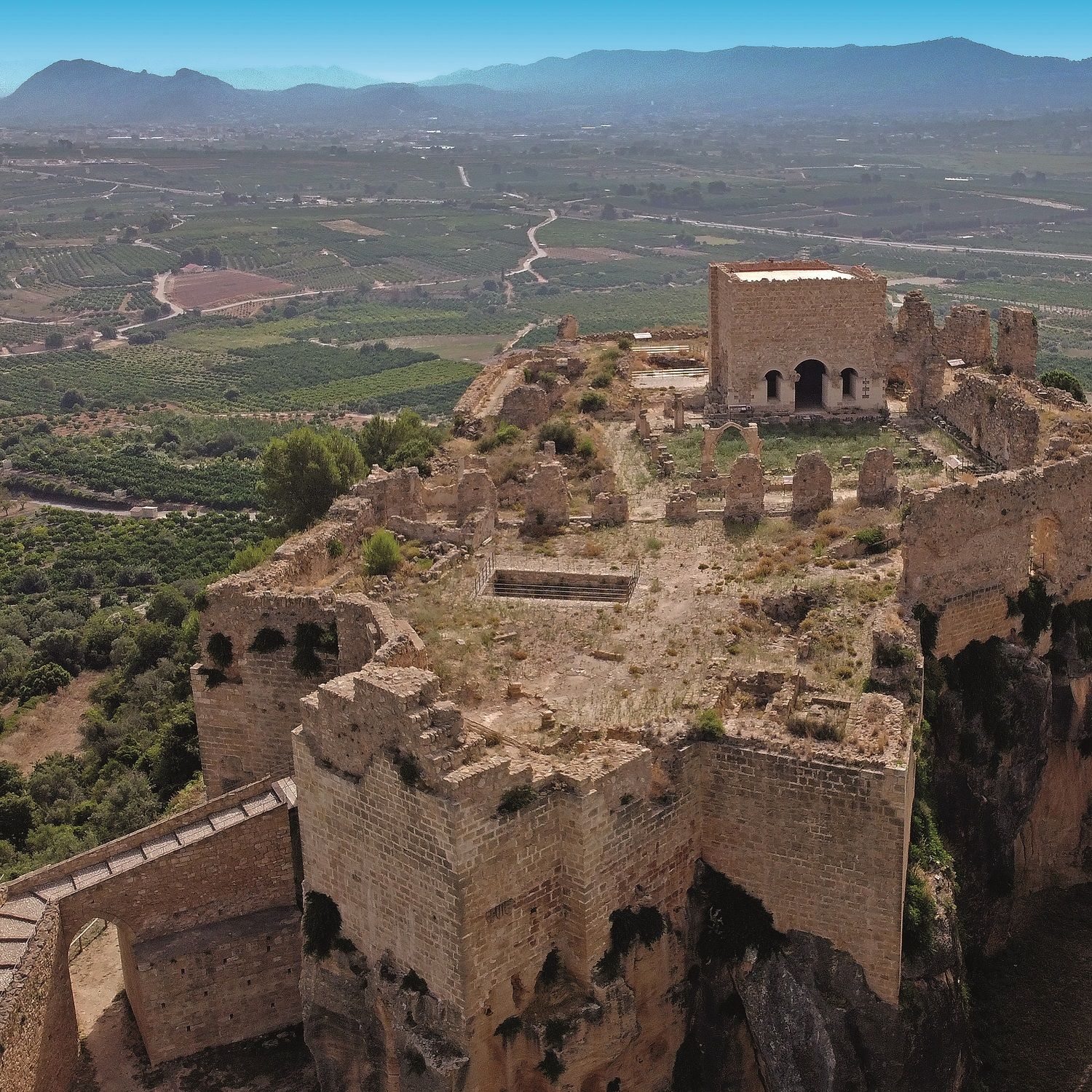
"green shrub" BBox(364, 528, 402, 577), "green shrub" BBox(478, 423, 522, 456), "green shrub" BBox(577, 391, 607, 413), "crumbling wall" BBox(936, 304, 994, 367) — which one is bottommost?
"green shrub" BBox(364, 528, 402, 577)

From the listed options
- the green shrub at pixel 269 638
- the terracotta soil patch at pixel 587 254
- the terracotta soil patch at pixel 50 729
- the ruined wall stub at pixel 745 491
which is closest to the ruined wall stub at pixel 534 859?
the green shrub at pixel 269 638

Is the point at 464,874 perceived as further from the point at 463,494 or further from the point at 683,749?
the point at 463,494

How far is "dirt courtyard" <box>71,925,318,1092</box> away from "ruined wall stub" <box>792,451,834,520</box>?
12690mm

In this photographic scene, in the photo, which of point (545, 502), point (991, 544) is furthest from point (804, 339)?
point (991, 544)

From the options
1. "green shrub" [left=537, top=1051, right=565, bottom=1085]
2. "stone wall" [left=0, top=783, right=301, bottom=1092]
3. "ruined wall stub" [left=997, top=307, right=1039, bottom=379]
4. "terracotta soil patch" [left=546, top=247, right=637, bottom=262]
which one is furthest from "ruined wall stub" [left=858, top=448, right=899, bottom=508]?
"terracotta soil patch" [left=546, top=247, right=637, bottom=262]

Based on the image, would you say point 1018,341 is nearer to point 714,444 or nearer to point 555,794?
point 714,444

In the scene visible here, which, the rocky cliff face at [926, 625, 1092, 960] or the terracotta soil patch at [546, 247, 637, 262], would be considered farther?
the terracotta soil patch at [546, 247, 637, 262]

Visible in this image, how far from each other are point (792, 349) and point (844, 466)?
5.79 metres

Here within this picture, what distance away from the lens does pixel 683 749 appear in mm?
16547

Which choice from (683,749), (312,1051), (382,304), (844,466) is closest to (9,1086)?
(312,1051)

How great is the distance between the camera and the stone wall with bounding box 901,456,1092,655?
21062mm

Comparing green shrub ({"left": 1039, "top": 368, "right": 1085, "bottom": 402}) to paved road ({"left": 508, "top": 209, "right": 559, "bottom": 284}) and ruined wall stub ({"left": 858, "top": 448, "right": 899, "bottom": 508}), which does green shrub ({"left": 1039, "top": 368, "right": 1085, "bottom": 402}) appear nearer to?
ruined wall stub ({"left": 858, "top": 448, "right": 899, "bottom": 508})

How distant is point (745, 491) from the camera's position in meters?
26.0

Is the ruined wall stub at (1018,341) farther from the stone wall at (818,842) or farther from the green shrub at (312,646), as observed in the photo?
the green shrub at (312,646)
